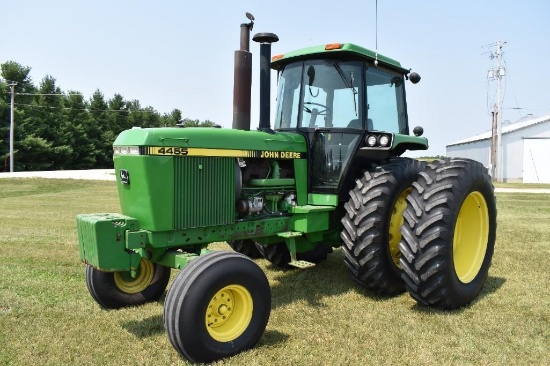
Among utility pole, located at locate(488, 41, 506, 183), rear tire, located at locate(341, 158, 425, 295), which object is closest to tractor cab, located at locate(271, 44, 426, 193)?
rear tire, located at locate(341, 158, 425, 295)

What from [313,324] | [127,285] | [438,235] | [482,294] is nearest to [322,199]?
[438,235]

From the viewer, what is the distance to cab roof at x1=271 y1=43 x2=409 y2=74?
4789 millimetres

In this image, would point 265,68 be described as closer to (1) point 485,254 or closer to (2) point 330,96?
(2) point 330,96

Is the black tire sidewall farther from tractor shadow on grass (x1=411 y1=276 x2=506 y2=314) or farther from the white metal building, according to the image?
the white metal building

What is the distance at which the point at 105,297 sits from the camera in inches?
172

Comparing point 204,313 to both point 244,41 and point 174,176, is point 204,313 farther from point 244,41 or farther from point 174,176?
point 244,41

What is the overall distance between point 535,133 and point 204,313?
1412 inches

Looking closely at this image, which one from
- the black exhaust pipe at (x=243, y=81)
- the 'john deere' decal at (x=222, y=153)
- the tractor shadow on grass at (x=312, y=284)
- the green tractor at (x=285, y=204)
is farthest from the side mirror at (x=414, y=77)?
the tractor shadow on grass at (x=312, y=284)

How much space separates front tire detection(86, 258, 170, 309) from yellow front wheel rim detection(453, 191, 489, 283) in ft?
10.2

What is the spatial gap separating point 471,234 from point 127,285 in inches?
144

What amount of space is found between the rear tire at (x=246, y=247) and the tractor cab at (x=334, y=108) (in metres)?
1.42

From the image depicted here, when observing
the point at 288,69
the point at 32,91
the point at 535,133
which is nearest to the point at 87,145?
the point at 32,91

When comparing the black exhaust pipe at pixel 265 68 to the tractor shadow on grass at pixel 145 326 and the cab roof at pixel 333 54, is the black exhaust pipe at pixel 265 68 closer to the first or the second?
the cab roof at pixel 333 54

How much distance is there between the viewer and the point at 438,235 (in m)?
4.29
